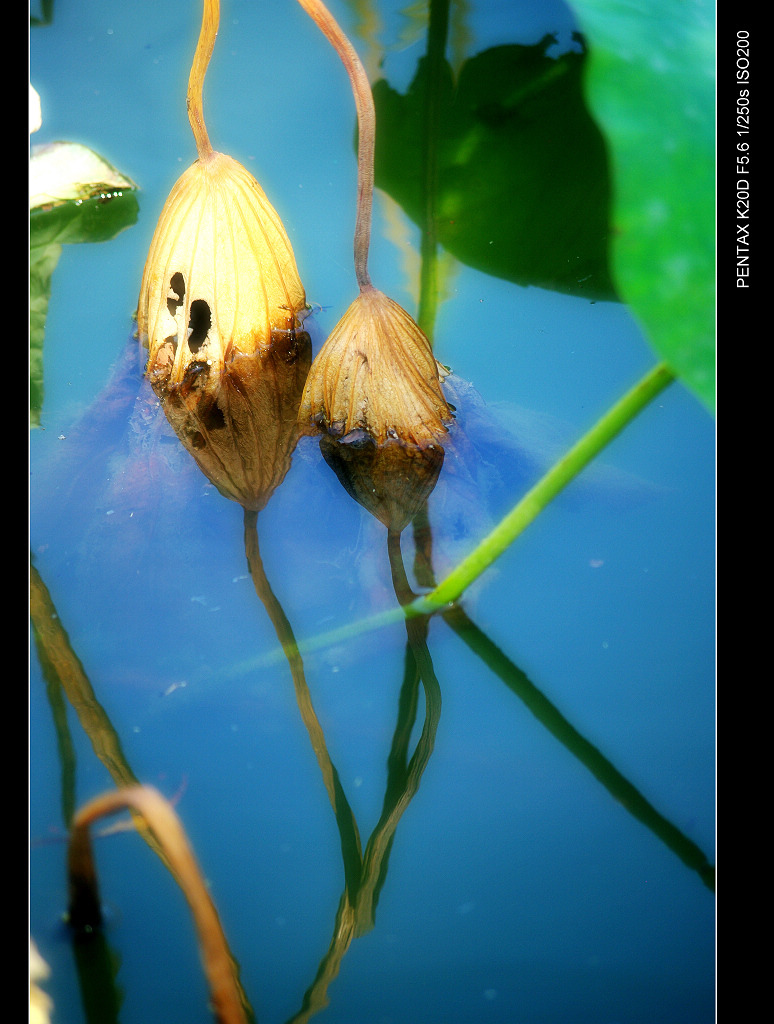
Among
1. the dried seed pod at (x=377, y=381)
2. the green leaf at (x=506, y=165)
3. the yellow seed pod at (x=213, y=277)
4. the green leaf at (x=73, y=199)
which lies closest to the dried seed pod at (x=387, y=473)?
the dried seed pod at (x=377, y=381)

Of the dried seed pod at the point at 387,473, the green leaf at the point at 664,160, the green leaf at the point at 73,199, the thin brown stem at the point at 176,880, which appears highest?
the green leaf at the point at 664,160

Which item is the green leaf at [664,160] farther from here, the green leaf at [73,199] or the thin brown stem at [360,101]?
the green leaf at [73,199]

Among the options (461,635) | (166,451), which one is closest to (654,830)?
(461,635)

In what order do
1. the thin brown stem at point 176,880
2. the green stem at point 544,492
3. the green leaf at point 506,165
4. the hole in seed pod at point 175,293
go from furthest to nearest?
the green leaf at point 506,165 → the hole in seed pod at point 175,293 → the green stem at point 544,492 → the thin brown stem at point 176,880

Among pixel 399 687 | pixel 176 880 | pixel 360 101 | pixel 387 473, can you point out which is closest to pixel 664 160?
pixel 360 101

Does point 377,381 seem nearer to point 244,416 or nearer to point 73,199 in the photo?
point 244,416

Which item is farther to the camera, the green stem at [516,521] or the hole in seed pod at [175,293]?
the hole in seed pod at [175,293]

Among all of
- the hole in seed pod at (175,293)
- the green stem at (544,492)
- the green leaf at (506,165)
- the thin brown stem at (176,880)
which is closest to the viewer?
the thin brown stem at (176,880)
